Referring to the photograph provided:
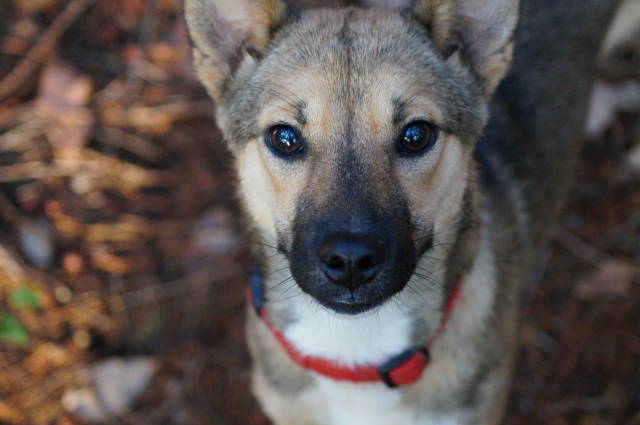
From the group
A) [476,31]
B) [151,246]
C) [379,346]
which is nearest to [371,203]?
[379,346]

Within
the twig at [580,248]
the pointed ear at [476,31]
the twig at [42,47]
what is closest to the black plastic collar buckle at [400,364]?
the pointed ear at [476,31]

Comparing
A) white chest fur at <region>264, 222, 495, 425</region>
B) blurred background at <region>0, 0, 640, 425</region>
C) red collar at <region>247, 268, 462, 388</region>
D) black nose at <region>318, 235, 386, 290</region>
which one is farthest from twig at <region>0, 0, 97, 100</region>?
black nose at <region>318, 235, 386, 290</region>

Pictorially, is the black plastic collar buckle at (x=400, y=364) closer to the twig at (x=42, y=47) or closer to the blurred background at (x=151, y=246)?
the blurred background at (x=151, y=246)

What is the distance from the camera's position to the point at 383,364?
267cm

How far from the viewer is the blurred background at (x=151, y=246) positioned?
375 centimetres

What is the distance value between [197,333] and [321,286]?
6.42ft

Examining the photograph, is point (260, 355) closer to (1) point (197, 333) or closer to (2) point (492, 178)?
(1) point (197, 333)

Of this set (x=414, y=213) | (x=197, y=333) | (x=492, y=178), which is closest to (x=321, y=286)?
(x=414, y=213)

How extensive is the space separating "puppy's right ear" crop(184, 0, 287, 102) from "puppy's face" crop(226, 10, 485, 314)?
3.1 inches

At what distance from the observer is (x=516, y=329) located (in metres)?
3.21

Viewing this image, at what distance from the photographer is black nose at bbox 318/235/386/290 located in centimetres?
213

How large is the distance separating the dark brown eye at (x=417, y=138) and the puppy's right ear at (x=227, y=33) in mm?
767

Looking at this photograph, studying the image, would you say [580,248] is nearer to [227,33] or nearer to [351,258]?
[351,258]

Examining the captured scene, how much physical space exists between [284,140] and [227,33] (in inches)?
23.7
